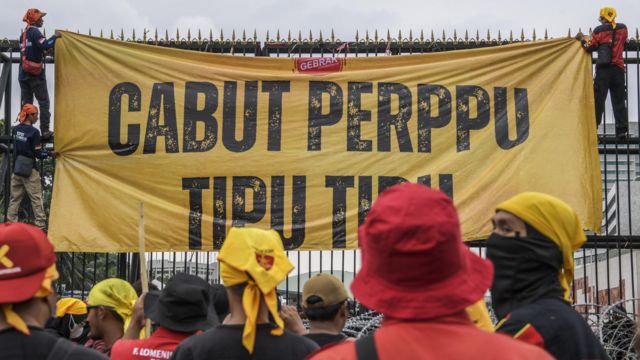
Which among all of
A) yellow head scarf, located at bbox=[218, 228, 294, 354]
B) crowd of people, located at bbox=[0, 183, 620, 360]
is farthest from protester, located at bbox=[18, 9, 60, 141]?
yellow head scarf, located at bbox=[218, 228, 294, 354]

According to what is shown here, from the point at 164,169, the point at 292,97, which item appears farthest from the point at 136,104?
the point at 292,97

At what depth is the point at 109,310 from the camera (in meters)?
5.79

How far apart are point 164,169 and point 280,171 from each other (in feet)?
4.14

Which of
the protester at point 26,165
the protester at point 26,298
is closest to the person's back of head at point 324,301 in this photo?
the protester at point 26,298

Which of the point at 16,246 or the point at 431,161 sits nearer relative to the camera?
the point at 16,246

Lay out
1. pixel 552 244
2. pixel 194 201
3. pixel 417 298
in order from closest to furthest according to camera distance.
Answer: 1. pixel 417 298
2. pixel 552 244
3. pixel 194 201

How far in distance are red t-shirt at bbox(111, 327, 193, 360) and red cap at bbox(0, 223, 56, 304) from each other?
150 centimetres

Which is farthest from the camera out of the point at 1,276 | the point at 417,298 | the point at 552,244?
the point at 552,244

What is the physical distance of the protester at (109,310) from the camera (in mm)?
5750

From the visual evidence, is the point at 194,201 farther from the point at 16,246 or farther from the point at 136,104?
the point at 16,246

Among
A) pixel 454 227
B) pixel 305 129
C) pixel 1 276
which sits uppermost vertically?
pixel 305 129

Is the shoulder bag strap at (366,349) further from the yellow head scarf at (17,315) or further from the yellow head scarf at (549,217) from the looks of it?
the yellow head scarf at (549,217)

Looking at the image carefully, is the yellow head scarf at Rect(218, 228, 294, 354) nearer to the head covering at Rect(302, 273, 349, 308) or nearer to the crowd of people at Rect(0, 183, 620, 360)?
the crowd of people at Rect(0, 183, 620, 360)

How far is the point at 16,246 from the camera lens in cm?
297
